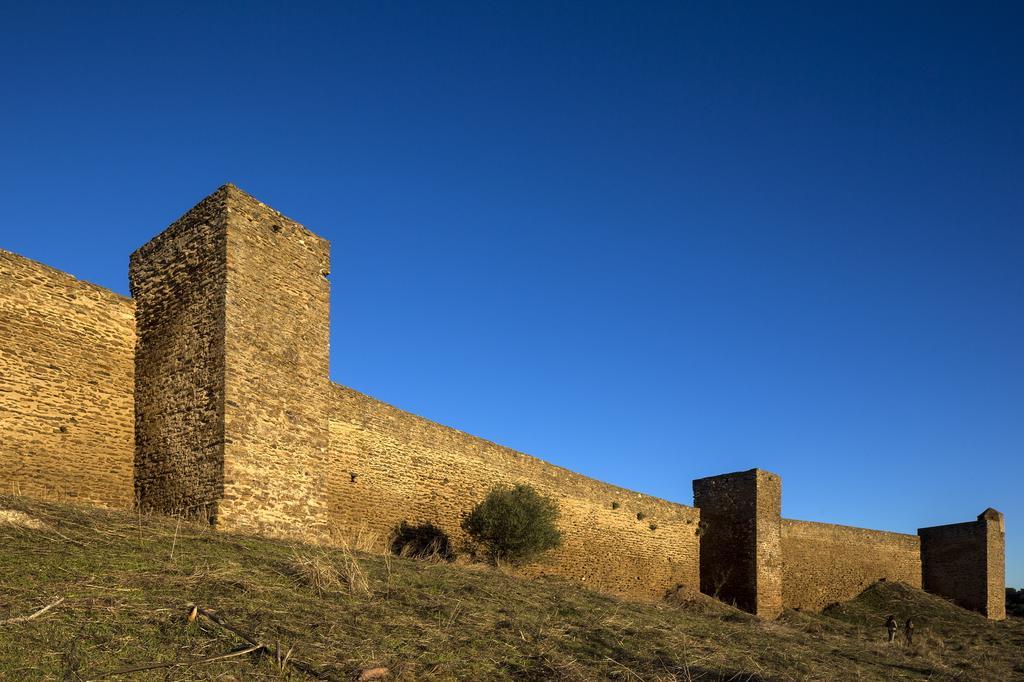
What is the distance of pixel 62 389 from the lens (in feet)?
38.8

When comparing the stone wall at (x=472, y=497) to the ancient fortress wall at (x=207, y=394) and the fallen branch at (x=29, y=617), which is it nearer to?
the ancient fortress wall at (x=207, y=394)

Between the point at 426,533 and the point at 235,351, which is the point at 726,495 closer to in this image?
the point at 426,533

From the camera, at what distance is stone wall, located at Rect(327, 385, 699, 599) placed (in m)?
15.3

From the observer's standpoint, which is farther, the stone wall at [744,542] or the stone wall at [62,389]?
the stone wall at [744,542]

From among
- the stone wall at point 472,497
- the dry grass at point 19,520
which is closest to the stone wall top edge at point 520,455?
the stone wall at point 472,497

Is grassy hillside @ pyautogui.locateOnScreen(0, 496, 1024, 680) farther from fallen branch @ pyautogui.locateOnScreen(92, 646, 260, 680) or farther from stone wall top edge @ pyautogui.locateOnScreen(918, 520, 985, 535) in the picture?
stone wall top edge @ pyautogui.locateOnScreen(918, 520, 985, 535)

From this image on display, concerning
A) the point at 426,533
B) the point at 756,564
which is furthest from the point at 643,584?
the point at 426,533

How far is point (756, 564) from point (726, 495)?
2341mm

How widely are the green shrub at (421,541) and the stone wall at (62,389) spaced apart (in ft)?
16.9

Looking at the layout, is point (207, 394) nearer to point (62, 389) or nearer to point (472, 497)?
point (62, 389)

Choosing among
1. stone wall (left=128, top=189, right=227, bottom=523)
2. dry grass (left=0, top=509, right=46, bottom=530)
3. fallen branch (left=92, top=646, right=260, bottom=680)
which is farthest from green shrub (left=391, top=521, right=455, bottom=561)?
fallen branch (left=92, top=646, right=260, bottom=680)

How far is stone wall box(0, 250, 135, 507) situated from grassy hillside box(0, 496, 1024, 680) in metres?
1.88

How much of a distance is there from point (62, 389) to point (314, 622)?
6873mm

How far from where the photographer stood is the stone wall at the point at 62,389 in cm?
1122
